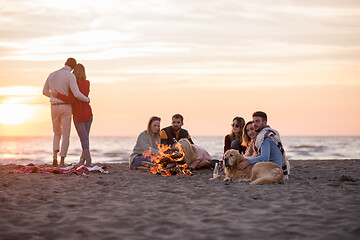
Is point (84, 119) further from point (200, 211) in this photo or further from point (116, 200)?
point (200, 211)

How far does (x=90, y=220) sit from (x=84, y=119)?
4806mm

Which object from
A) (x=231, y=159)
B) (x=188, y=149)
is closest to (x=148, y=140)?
(x=188, y=149)

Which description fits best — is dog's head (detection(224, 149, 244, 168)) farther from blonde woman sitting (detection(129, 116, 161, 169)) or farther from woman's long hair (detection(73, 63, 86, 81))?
woman's long hair (detection(73, 63, 86, 81))

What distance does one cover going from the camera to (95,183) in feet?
21.4

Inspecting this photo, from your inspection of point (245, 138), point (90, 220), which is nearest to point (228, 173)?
point (245, 138)

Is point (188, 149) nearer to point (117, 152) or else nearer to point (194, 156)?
point (194, 156)

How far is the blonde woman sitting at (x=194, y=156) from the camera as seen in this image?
8.49m

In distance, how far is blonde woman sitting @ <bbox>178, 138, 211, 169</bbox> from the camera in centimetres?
849

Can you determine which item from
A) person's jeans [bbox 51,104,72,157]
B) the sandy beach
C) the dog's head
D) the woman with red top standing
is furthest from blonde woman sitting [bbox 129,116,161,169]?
the dog's head

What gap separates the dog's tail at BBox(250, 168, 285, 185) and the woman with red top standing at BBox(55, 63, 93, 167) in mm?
3994

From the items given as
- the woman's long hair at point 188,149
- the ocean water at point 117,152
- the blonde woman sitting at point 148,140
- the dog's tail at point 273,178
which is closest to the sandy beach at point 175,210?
the dog's tail at point 273,178

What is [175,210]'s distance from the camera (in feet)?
14.6

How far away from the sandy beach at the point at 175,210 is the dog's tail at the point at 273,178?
0.59 feet

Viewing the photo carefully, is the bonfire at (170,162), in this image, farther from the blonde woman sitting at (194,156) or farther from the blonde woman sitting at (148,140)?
the blonde woman sitting at (148,140)
